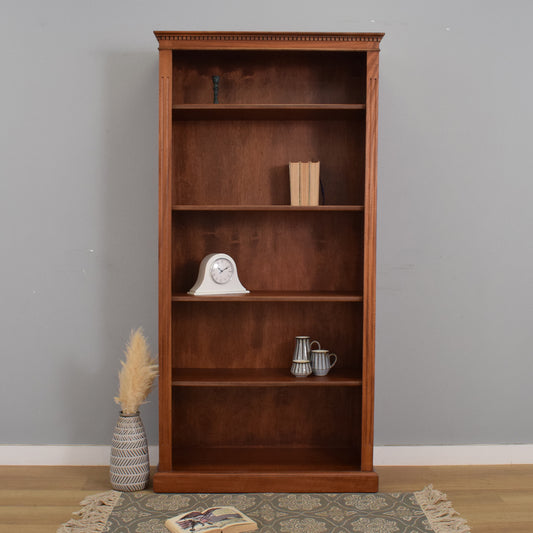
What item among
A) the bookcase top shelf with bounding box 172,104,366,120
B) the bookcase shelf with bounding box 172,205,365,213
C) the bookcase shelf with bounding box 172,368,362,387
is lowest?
the bookcase shelf with bounding box 172,368,362,387

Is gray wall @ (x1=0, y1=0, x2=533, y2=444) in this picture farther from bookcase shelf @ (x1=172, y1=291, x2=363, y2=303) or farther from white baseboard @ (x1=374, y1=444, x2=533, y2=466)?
bookcase shelf @ (x1=172, y1=291, x2=363, y2=303)

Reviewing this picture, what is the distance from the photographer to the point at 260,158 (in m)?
2.77

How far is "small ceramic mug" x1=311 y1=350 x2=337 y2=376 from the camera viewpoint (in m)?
2.63

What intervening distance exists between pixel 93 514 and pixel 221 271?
42.8 inches

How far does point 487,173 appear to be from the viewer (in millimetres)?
2834

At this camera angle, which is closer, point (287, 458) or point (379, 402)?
point (287, 458)

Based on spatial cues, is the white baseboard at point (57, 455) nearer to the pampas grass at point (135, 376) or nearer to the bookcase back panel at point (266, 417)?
the bookcase back panel at point (266, 417)

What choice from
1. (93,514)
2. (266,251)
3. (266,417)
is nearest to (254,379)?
(266,417)

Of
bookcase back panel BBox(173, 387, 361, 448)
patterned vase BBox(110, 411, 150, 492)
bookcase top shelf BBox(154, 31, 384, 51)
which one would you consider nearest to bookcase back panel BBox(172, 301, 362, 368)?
bookcase back panel BBox(173, 387, 361, 448)

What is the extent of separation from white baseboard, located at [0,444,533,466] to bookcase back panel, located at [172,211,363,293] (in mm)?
859

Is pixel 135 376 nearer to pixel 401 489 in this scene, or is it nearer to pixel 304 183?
pixel 304 183

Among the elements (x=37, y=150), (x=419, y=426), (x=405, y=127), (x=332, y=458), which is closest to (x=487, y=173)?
(x=405, y=127)

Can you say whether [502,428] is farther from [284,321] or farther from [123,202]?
[123,202]

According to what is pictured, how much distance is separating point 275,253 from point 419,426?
43.0 inches
